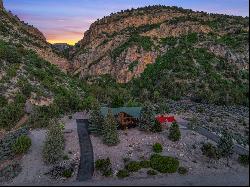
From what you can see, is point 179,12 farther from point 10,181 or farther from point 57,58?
point 10,181

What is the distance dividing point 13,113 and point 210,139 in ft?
91.1

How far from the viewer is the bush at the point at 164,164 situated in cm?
3018

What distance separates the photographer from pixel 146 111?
41500 millimetres

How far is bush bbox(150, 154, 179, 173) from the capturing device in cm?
3018

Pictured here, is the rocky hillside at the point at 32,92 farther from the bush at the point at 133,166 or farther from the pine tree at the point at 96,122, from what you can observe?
the bush at the point at 133,166

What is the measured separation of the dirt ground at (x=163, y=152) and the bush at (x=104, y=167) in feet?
1.59

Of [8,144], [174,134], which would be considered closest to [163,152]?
[174,134]

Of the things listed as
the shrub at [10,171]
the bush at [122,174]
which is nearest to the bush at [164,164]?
the bush at [122,174]

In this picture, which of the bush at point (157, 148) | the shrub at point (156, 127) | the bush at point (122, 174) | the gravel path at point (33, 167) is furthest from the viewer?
the shrub at point (156, 127)

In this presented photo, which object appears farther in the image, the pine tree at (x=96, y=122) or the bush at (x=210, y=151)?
the pine tree at (x=96, y=122)

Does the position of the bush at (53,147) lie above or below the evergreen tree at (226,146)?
below

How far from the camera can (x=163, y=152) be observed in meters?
34.9

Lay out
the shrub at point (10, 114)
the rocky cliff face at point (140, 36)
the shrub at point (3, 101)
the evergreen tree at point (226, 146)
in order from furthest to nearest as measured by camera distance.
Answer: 1. the rocky cliff face at point (140, 36)
2. the shrub at point (3, 101)
3. the shrub at point (10, 114)
4. the evergreen tree at point (226, 146)

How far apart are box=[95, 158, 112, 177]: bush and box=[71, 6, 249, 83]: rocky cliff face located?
5796 cm
